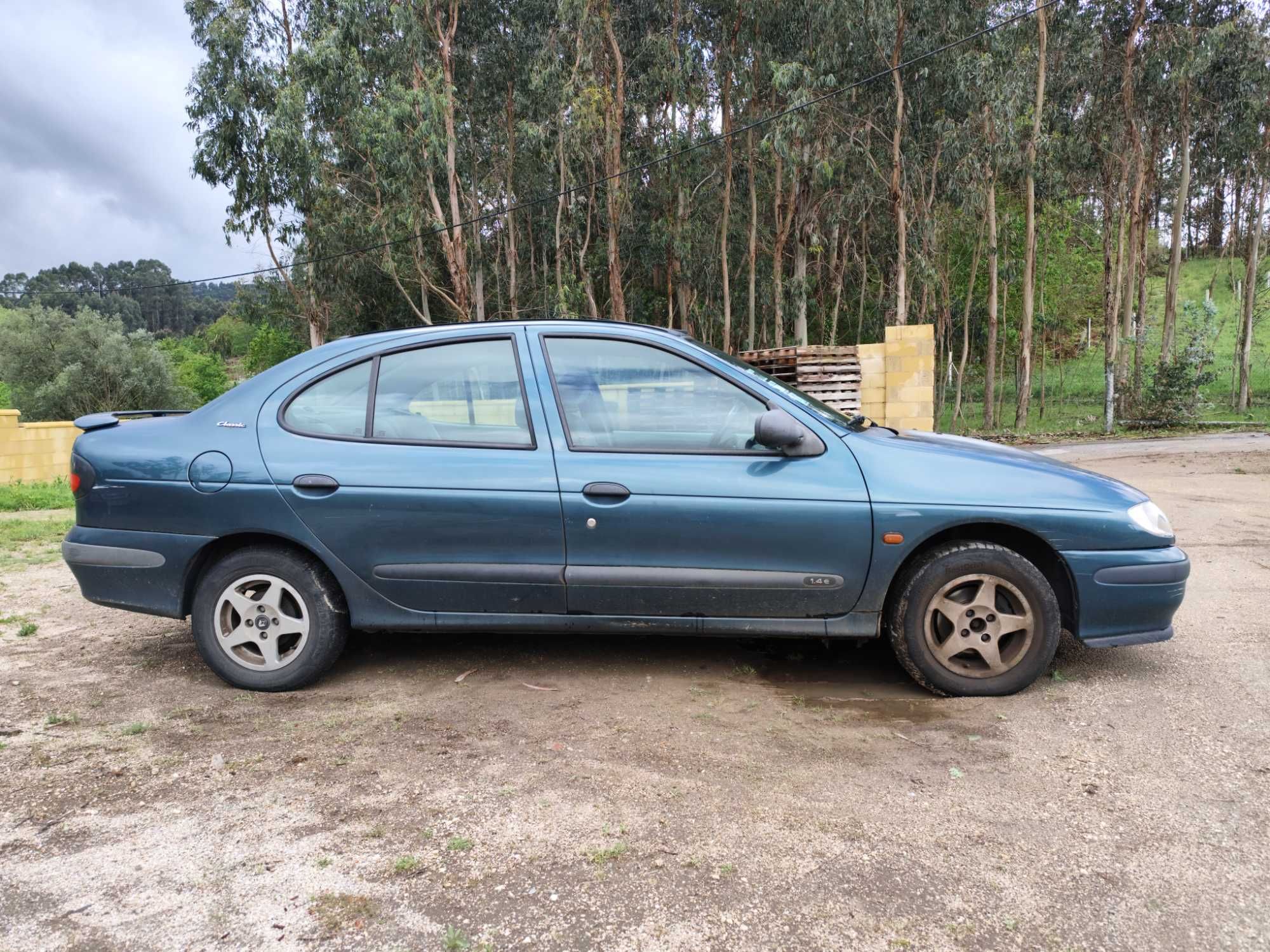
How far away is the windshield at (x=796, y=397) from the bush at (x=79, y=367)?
126 ft

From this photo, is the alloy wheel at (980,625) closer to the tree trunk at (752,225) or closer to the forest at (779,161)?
the forest at (779,161)

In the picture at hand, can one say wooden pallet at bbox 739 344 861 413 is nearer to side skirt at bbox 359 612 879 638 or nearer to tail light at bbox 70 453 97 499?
side skirt at bbox 359 612 879 638

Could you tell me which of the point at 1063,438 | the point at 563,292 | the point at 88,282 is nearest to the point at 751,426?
the point at 1063,438

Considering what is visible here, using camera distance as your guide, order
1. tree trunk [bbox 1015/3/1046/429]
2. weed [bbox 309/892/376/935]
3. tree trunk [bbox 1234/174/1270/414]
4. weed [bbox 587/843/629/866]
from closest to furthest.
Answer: weed [bbox 309/892/376/935]
weed [bbox 587/843/629/866]
tree trunk [bbox 1015/3/1046/429]
tree trunk [bbox 1234/174/1270/414]

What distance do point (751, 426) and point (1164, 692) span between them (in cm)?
207

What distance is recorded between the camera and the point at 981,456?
137 inches

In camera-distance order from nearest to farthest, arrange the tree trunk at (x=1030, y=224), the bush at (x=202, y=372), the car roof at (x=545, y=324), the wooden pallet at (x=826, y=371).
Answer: the car roof at (x=545, y=324) < the wooden pallet at (x=826, y=371) < the tree trunk at (x=1030, y=224) < the bush at (x=202, y=372)

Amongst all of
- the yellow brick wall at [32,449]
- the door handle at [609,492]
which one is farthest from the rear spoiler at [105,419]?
the yellow brick wall at [32,449]

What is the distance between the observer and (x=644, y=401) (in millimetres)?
3512

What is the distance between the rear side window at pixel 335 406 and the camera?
3.55 metres

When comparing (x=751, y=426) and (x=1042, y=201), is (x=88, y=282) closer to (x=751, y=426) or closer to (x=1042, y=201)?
(x=1042, y=201)

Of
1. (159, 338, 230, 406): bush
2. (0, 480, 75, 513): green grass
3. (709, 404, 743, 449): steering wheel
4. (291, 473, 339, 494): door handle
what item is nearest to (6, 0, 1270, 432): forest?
(0, 480, 75, 513): green grass

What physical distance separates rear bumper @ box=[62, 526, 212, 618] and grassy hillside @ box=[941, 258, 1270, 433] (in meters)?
19.7

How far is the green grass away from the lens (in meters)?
10.5
